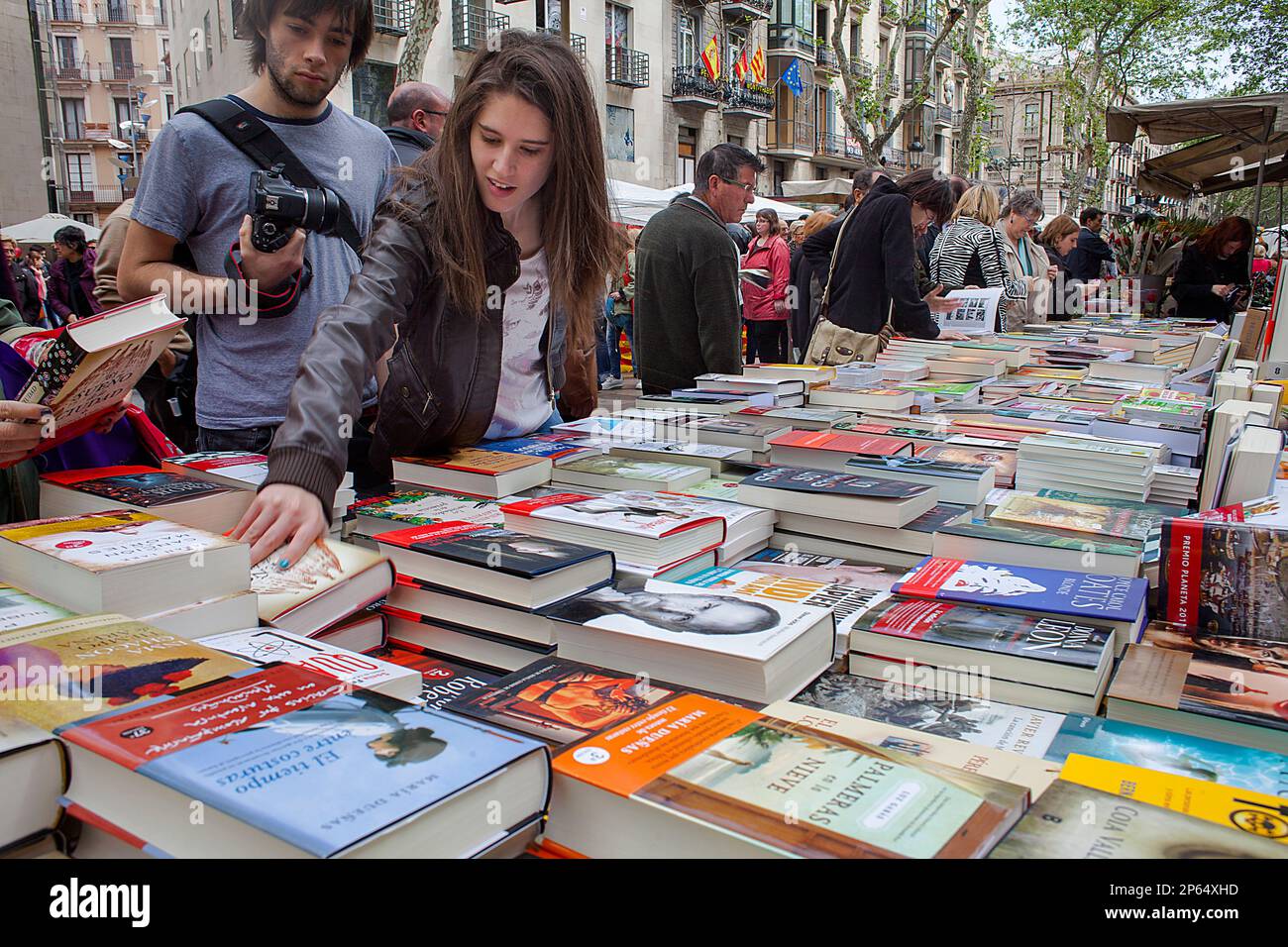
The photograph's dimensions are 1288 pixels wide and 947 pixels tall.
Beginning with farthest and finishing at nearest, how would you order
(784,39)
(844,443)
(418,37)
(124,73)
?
(124,73) < (784,39) < (418,37) < (844,443)

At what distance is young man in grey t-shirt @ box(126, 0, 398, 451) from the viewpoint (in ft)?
5.90

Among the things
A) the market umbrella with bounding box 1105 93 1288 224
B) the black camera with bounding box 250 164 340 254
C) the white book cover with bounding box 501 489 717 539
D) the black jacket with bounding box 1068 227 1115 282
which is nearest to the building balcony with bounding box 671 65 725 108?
the market umbrella with bounding box 1105 93 1288 224

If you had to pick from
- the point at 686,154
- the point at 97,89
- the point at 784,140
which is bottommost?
the point at 686,154

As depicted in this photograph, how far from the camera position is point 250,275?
70.2 inches

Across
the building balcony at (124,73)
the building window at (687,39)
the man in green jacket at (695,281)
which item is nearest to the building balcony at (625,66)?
the building window at (687,39)

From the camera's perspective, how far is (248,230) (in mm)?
1689

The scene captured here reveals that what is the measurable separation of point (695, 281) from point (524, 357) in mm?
1882

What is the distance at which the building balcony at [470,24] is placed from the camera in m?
17.6

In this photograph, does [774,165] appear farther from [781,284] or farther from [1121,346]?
[1121,346]

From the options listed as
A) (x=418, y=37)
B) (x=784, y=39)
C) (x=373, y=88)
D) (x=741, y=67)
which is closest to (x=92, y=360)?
(x=418, y=37)

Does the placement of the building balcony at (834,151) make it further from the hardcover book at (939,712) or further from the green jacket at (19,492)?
the hardcover book at (939,712)

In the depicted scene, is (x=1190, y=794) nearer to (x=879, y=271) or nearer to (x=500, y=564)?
(x=500, y=564)

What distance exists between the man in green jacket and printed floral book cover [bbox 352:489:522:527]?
2185 millimetres
